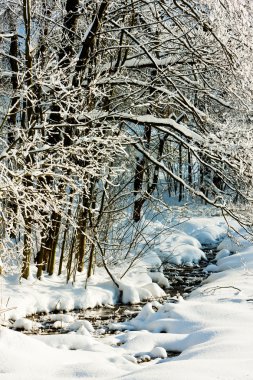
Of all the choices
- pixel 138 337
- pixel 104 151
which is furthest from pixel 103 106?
pixel 138 337

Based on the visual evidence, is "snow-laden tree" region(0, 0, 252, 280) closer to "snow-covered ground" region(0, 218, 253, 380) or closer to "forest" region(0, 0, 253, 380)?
"forest" region(0, 0, 253, 380)

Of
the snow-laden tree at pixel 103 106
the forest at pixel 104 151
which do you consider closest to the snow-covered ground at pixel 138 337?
the forest at pixel 104 151

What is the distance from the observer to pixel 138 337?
5645 mm

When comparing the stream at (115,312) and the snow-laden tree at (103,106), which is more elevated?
the snow-laden tree at (103,106)

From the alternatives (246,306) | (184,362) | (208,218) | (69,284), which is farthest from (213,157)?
(208,218)

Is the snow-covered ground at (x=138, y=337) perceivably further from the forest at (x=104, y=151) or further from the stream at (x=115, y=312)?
the stream at (x=115, y=312)

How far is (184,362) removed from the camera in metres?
3.89

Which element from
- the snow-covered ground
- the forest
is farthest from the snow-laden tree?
the snow-covered ground

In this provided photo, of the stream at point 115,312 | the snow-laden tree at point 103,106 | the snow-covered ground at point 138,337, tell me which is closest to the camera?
→ the snow-covered ground at point 138,337

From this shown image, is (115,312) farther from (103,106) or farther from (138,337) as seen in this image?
(103,106)

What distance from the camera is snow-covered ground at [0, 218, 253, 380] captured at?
3.86 m

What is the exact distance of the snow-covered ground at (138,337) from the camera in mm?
3863

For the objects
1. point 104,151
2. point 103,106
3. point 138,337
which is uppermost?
point 103,106

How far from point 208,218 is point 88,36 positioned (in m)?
13.4
